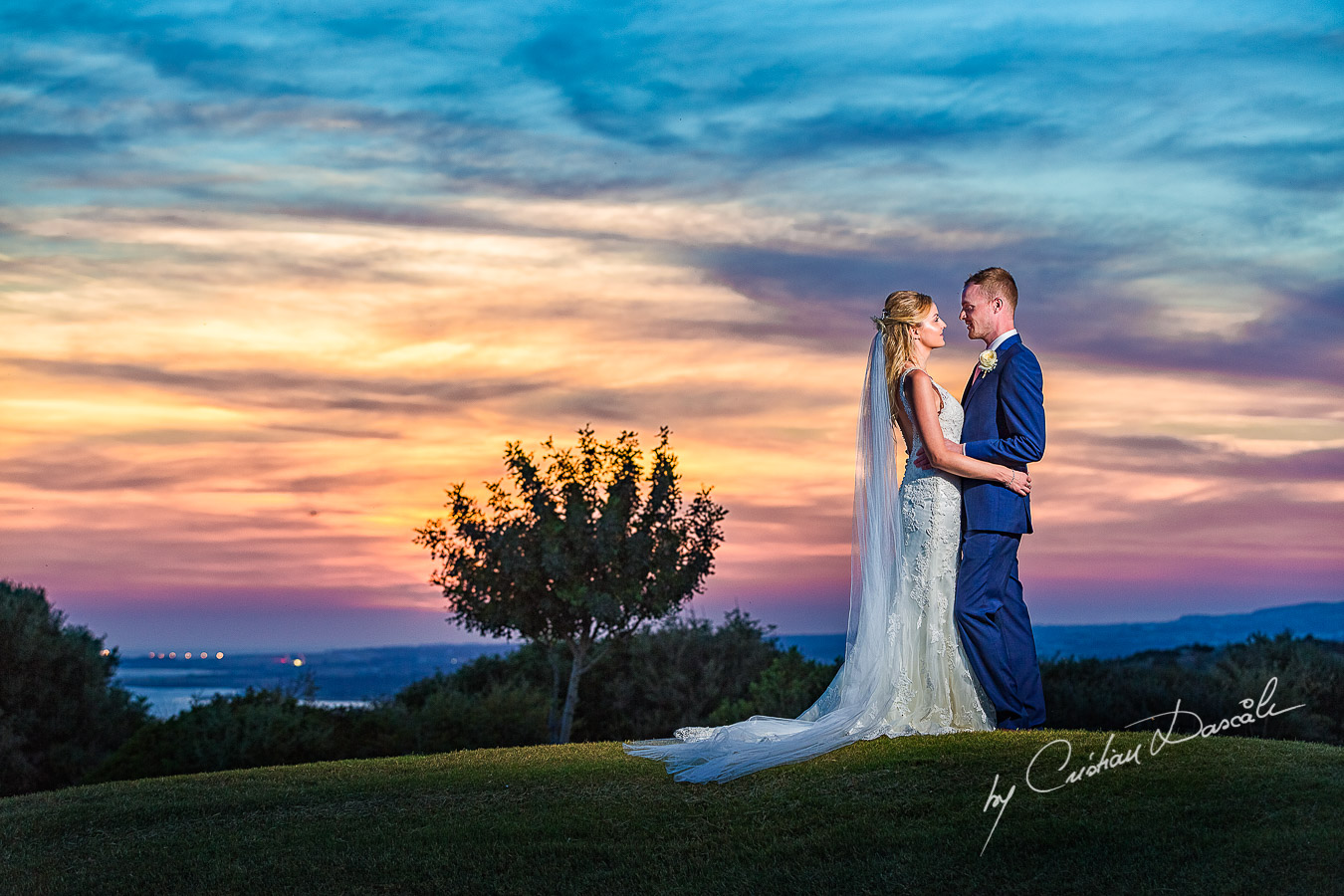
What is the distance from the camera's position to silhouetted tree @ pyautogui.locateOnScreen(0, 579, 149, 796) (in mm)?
19328

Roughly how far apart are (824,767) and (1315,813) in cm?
323

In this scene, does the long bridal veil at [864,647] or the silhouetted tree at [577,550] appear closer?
the long bridal veil at [864,647]

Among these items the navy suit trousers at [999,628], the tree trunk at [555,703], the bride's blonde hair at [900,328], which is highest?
the bride's blonde hair at [900,328]

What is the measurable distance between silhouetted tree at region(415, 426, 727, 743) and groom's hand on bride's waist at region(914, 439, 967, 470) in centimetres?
1186

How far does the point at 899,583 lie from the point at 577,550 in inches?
473

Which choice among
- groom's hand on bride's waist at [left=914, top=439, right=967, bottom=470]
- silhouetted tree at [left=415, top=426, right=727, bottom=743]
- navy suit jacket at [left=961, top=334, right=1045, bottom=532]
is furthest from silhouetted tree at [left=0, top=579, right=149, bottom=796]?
navy suit jacket at [left=961, top=334, right=1045, bottom=532]

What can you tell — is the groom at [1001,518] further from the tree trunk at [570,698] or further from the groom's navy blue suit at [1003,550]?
the tree trunk at [570,698]

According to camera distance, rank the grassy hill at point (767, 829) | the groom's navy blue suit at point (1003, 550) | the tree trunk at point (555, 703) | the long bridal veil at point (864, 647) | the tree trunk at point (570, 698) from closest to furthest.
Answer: the grassy hill at point (767, 829) → the long bridal veil at point (864, 647) → the groom's navy blue suit at point (1003, 550) → the tree trunk at point (570, 698) → the tree trunk at point (555, 703)

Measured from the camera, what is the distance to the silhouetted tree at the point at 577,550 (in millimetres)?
21156

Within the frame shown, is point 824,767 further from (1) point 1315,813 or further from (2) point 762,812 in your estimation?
(1) point 1315,813

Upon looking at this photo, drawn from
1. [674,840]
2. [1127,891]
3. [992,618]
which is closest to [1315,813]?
[1127,891]

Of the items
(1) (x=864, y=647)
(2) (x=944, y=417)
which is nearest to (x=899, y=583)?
(1) (x=864, y=647)

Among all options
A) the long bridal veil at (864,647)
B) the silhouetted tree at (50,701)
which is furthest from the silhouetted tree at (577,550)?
the long bridal veil at (864,647)

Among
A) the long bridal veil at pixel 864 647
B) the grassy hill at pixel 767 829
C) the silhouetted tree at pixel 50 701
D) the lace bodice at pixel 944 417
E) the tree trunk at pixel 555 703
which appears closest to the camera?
the grassy hill at pixel 767 829
